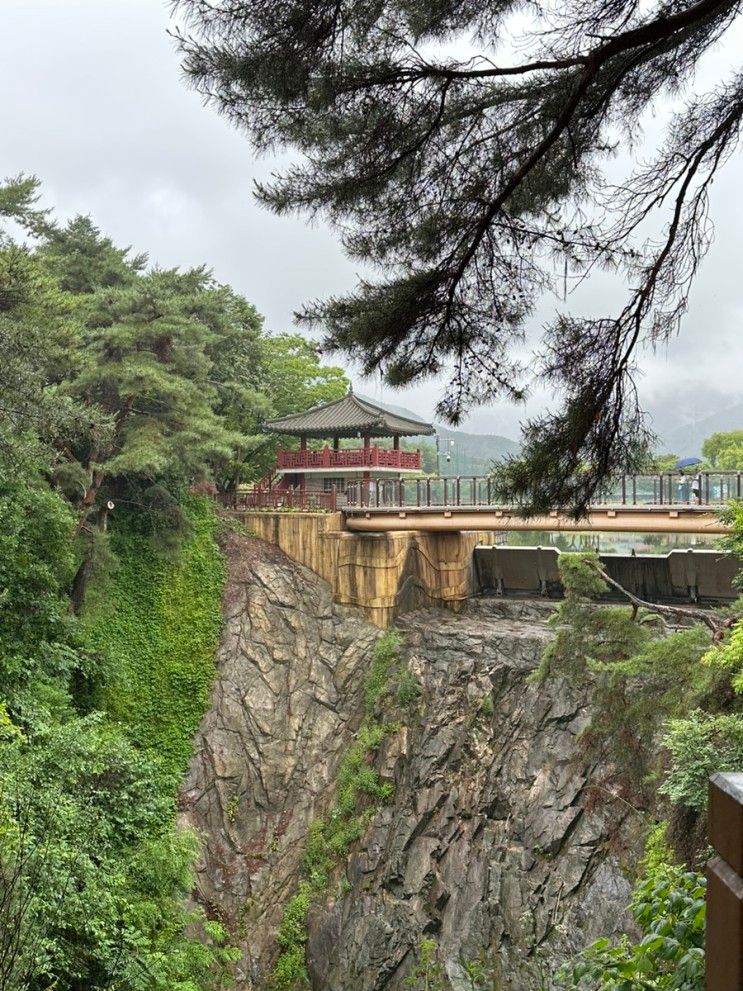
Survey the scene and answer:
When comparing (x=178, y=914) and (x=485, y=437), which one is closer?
(x=178, y=914)

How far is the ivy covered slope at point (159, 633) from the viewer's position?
40.1 ft

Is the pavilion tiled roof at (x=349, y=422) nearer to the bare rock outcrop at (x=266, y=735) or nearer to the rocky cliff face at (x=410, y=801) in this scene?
the bare rock outcrop at (x=266, y=735)

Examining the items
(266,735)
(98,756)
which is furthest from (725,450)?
(98,756)

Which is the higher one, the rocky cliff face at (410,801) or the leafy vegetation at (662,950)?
the leafy vegetation at (662,950)

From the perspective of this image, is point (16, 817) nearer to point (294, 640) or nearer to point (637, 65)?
point (637, 65)

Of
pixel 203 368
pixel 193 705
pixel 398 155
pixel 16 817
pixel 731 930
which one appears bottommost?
pixel 193 705

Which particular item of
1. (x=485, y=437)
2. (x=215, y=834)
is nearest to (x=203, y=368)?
(x=215, y=834)

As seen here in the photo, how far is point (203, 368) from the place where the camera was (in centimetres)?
1427

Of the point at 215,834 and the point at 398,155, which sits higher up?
the point at 398,155

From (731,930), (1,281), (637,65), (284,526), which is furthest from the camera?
(284,526)

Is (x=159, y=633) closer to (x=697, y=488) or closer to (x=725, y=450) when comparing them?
(x=697, y=488)

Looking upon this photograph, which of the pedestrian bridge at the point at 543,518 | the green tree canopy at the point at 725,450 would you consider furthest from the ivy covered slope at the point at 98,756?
the green tree canopy at the point at 725,450

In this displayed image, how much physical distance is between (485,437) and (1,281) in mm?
154398

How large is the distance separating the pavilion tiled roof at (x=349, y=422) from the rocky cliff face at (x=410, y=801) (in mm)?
3872
